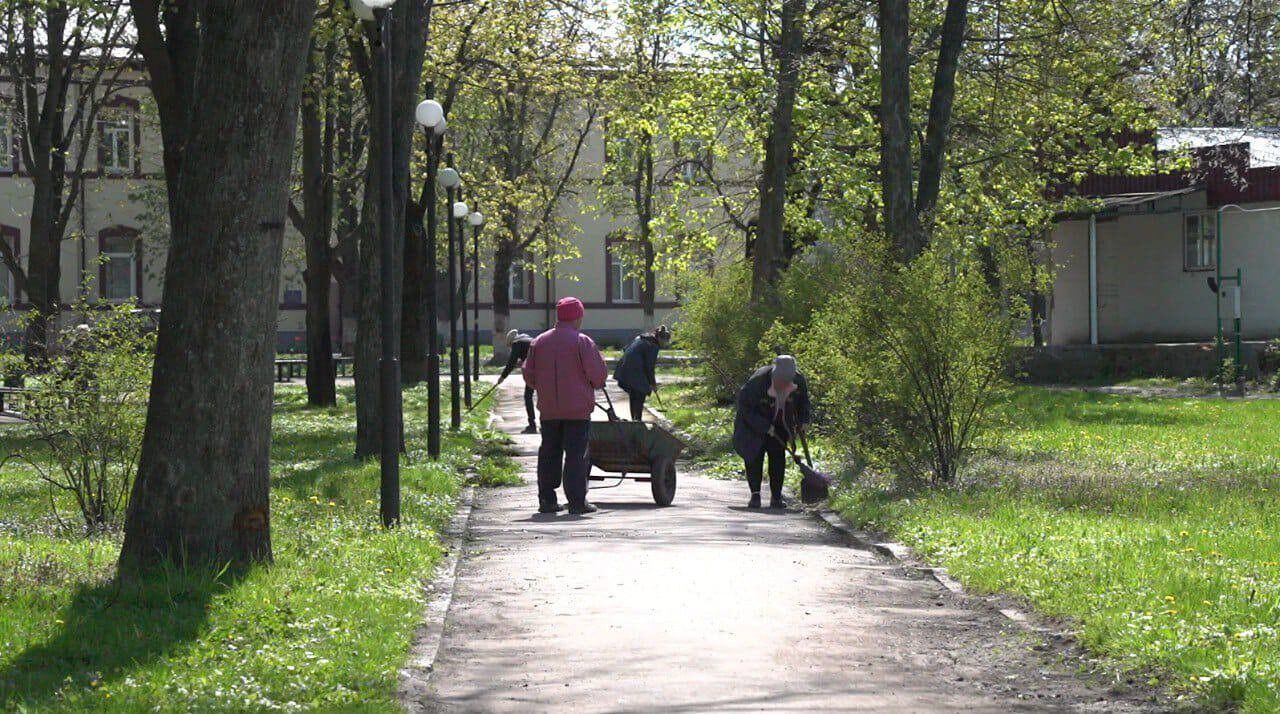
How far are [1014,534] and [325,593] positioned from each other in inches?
196

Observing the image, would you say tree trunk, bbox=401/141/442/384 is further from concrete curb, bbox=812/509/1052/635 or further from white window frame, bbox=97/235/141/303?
white window frame, bbox=97/235/141/303

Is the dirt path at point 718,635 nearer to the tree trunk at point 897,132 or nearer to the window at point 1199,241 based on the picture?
the tree trunk at point 897,132

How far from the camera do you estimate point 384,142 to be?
516 inches

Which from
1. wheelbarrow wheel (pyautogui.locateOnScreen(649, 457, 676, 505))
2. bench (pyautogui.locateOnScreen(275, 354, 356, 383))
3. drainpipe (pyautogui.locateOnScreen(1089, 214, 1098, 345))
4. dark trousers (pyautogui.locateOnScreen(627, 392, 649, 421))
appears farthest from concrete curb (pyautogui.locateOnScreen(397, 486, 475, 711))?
bench (pyautogui.locateOnScreen(275, 354, 356, 383))

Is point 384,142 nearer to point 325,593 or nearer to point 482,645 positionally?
point 325,593

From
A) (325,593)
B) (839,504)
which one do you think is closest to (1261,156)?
(839,504)

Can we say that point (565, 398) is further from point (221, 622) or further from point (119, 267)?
point (119, 267)

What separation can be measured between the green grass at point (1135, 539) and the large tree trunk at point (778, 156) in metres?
9.44

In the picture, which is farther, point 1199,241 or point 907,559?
point 1199,241

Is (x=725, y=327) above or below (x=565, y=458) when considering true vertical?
above

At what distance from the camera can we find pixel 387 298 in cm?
1343

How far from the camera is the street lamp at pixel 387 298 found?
41.0 feet

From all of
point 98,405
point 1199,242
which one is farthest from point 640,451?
point 1199,242

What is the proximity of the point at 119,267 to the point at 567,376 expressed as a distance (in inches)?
2075
